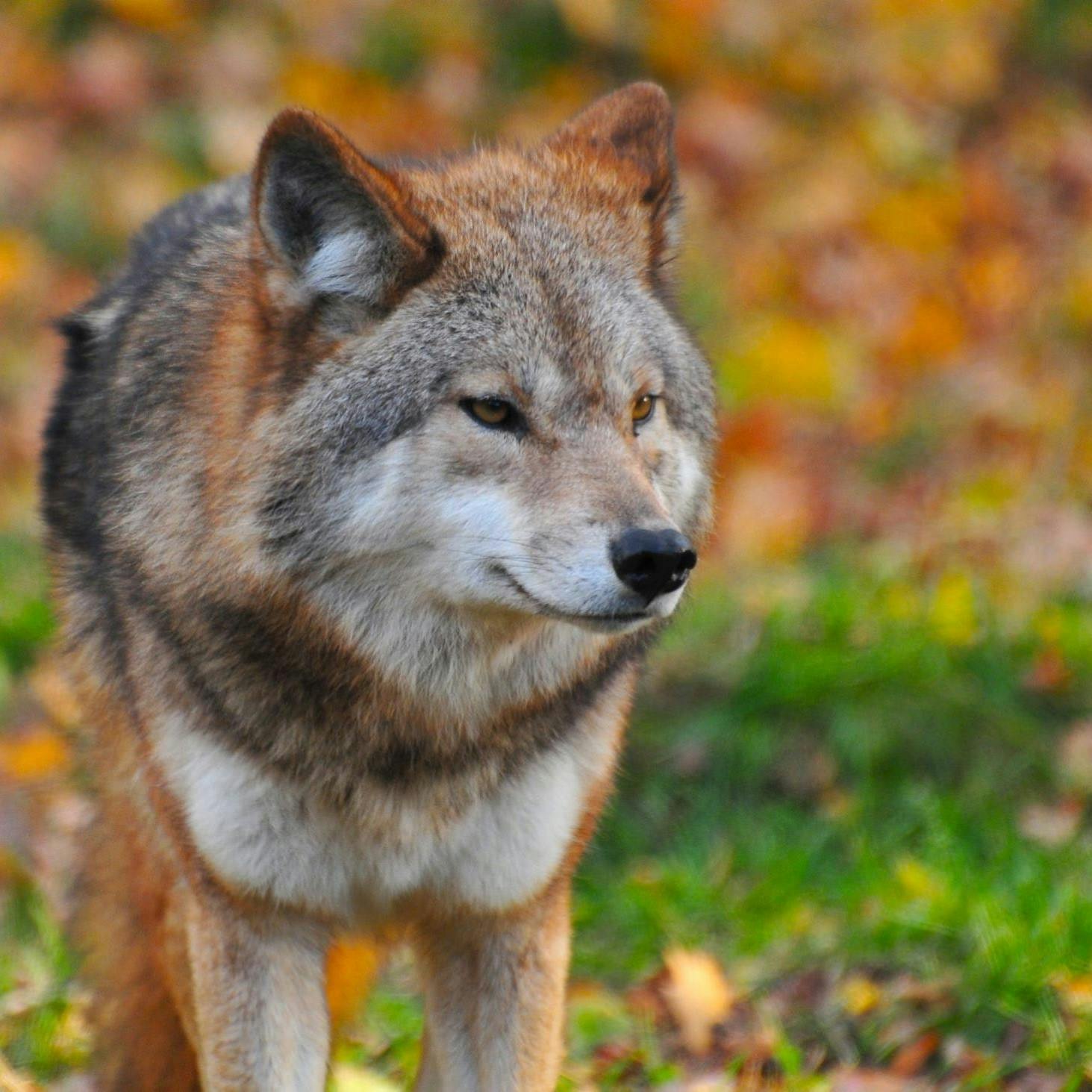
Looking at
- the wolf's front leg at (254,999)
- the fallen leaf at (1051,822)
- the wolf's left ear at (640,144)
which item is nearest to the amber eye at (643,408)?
the wolf's left ear at (640,144)

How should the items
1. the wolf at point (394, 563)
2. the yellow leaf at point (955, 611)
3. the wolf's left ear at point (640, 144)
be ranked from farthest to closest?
the yellow leaf at point (955, 611)
the wolf's left ear at point (640, 144)
the wolf at point (394, 563)

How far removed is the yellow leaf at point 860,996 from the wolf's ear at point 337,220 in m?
2.59

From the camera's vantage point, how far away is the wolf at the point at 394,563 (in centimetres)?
342

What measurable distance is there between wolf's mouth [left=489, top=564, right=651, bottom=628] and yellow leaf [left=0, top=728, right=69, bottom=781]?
3.47m

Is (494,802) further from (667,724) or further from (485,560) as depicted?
(667,724)

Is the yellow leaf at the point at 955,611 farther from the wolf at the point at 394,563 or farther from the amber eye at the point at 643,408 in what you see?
the amber eye at the point at 643,408

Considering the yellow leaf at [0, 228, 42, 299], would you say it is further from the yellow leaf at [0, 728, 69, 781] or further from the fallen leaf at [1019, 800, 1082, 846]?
the fallen leaf at [1019, 800, 1082, 846]

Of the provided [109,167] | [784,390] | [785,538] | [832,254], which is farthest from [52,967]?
[832,254]

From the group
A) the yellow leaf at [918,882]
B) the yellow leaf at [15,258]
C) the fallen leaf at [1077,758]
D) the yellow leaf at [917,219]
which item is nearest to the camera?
the yellow leaf at [918,882]

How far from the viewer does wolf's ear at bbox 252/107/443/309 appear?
3352 millimetres

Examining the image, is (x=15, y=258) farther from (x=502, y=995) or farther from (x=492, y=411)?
(x=502, y=995)

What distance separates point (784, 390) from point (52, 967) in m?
6.04

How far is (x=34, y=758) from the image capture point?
620 cm

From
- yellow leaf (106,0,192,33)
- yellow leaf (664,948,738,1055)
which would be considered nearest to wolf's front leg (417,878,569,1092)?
yellow leaf (664,948,738,1055)
